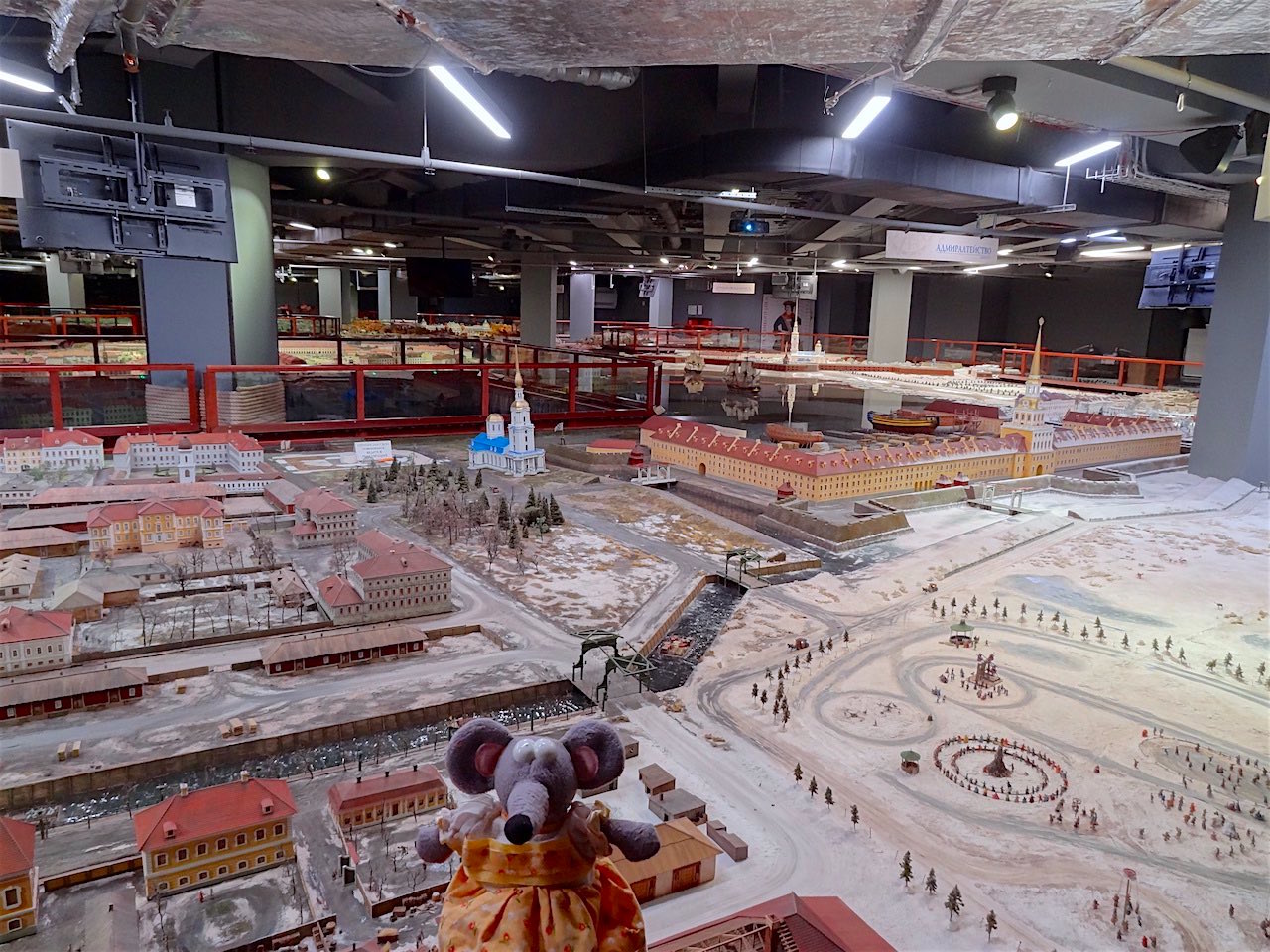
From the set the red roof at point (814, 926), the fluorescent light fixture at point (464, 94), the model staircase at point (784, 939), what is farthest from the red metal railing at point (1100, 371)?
the model staircase at point (784, 939)

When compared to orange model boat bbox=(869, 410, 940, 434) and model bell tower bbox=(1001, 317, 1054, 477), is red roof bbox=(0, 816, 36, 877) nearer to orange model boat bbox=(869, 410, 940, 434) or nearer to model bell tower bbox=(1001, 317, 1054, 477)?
model bell tower bbox=(1001, 317, 1054, 477)

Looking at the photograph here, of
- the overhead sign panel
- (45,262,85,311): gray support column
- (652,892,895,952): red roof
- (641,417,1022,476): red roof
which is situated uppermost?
the overhead sign panel

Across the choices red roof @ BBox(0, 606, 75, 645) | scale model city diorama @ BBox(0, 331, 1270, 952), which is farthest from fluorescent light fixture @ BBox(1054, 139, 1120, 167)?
red roof @ BBox(0, 606, 75, 645)

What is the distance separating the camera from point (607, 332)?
49.5 meters

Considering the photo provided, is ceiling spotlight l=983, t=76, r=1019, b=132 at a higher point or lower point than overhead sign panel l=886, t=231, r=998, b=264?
higher

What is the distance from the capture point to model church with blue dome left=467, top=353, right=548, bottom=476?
1634 cm

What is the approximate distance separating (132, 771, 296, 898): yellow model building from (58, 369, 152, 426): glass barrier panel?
14.9 m

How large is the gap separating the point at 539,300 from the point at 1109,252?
2153 centimetres

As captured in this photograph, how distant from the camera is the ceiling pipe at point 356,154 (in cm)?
955

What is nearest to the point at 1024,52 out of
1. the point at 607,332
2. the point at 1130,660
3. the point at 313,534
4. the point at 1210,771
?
the point at 1210,771

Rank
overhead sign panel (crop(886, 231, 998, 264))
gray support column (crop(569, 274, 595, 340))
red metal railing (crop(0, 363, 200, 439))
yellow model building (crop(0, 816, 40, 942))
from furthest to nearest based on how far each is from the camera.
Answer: gray support column (crop(569, 274, 595, 340)) < overhead sign panel (crop(886, 231, 998, 264)) < red metal railing (crop(0, 363, 200, 439)) < yellow model building (crop(0, 816, 40, 942))

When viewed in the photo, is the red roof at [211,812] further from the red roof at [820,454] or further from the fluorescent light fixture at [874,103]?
the red roof at [820,454]

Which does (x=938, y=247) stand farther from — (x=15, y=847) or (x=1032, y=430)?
(x=15, y=847)

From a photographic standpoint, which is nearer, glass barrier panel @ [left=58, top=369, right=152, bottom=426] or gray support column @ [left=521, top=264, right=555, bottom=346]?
glass barrier panel @ [left=58, top=369, right=152, bottom=426]
